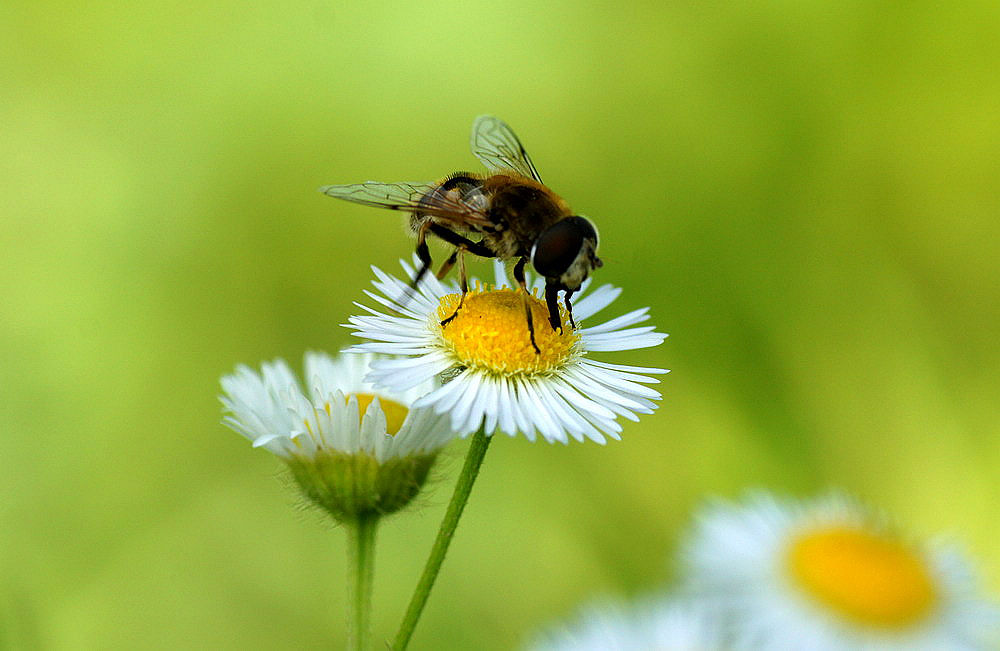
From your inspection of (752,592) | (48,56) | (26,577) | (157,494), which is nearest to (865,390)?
(752,592)

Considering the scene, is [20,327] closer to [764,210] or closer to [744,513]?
[744,513]

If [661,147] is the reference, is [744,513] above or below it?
below

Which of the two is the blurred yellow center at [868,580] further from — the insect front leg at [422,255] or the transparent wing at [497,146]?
the insect front leg at [422,255]

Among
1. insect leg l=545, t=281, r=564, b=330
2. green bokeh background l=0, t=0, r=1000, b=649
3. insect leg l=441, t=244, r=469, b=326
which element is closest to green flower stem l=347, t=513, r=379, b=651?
insect leg l=441, t=244, r=469, b=326

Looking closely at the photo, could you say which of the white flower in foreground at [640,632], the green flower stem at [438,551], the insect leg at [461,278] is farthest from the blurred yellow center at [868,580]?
the green flower stem at [438,551]

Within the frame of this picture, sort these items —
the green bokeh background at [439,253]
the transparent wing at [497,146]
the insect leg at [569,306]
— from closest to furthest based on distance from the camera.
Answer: the insect leg at [569,306] < the transparent wing at [497,146] < the green bokeh background at [439,253]

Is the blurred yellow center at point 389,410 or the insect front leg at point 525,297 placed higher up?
the insect front leg at point 525,297
